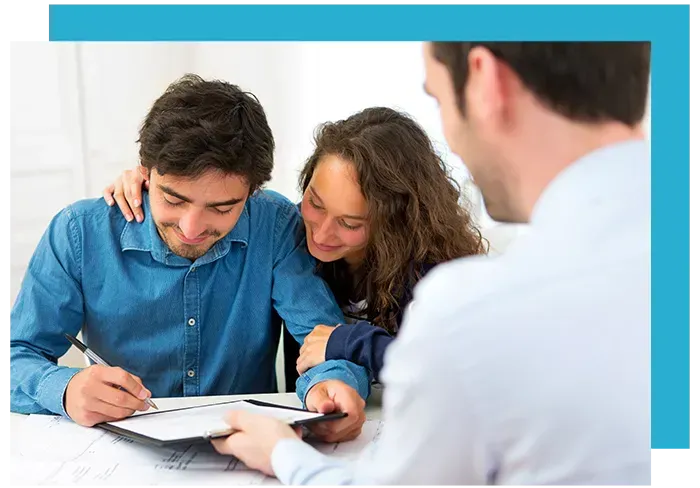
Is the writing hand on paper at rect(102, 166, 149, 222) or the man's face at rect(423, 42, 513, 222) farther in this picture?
the writing hand on paper at rect(102, 166, 149, 222)

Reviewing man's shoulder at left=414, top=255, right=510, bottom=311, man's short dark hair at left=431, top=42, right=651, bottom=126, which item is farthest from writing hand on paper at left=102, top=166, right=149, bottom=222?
man's shoulder at left=414, top=255, right=510, bottom=311

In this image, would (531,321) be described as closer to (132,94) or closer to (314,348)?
(314,348)

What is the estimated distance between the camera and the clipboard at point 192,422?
1.03m

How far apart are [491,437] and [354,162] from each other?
54 centimetres

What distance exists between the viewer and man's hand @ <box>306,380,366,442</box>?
3.58 ft

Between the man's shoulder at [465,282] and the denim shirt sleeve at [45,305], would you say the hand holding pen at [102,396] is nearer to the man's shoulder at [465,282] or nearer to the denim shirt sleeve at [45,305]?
the denim shirt sleeve at [45,305]

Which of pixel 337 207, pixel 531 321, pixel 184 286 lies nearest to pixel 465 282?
pixel 531 321

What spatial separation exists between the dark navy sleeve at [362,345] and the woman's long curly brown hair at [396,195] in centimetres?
3

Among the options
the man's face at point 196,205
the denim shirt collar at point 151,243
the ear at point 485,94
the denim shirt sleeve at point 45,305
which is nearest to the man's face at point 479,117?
the ear at point 485,94

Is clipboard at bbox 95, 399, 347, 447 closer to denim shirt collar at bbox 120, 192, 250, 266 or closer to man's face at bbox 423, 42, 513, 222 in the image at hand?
denim shirt collar at bbox 120, 192, 250, 266

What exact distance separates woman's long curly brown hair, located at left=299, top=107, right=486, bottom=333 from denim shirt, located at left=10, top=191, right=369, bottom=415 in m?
0.11

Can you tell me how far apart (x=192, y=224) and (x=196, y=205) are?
31 millimetres

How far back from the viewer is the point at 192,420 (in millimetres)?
1113

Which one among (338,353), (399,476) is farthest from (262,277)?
(399,476)
